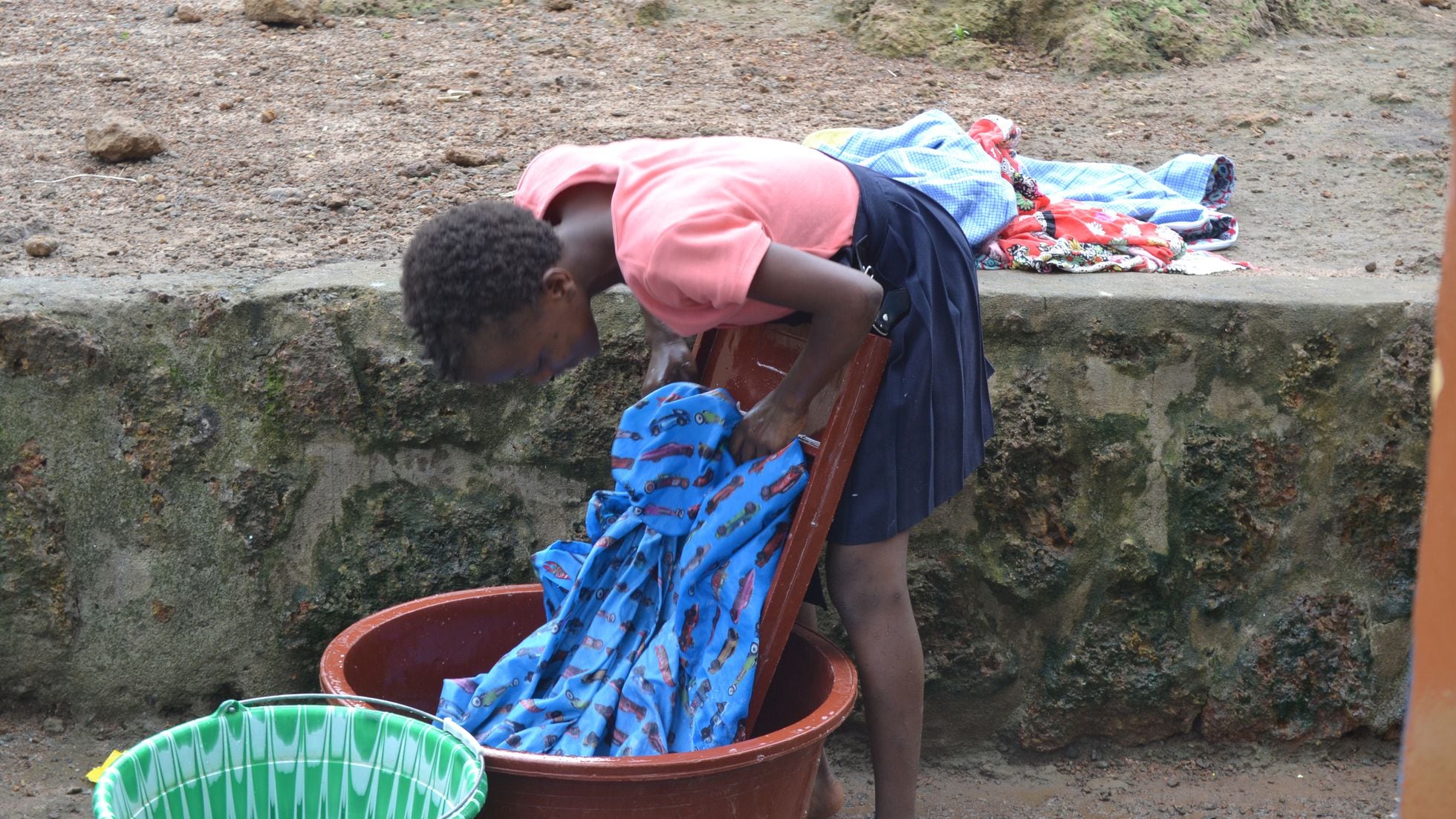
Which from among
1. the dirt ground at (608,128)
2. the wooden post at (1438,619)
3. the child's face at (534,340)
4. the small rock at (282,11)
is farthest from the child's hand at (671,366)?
the small rock at (282,11)

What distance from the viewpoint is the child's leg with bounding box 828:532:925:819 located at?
212 centimetres

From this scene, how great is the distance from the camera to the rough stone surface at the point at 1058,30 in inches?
193

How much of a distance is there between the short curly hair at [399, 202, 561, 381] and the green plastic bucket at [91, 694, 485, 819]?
53 cm

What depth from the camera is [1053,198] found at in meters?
3.19

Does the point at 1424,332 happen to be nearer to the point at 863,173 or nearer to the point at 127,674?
the point at 863,173

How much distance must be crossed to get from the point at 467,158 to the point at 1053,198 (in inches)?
59.3

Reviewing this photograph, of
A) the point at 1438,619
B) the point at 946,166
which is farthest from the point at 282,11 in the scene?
the point at 1438,619

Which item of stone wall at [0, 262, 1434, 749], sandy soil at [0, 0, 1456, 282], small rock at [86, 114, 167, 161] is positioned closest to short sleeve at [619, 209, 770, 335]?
stone wall at [0, 262, 1434, 749]

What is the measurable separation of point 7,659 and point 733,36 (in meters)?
3.34

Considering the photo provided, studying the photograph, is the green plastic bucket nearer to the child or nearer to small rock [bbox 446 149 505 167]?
the child

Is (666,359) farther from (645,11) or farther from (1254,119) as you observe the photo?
(645,11)

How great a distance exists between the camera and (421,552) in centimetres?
262

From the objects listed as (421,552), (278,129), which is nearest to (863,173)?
(421,552)

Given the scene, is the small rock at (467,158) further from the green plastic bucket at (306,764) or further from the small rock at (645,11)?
the green plastic bucket at (306,764)
